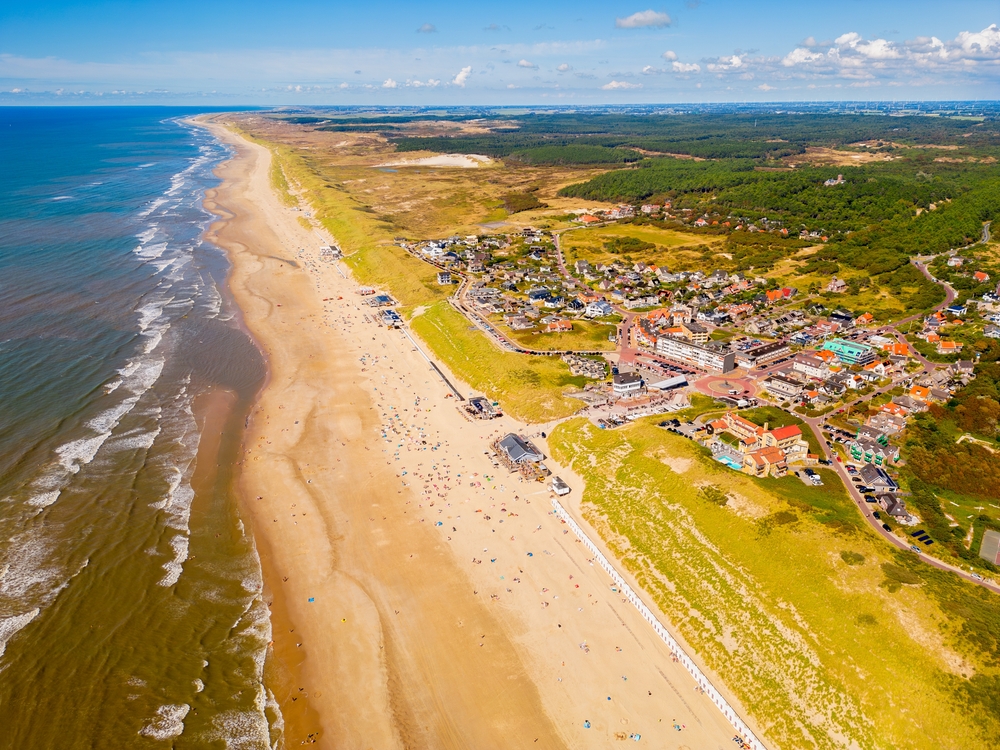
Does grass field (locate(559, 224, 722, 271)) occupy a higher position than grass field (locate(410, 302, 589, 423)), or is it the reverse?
grass field (locate(559, 224, 722, 271))

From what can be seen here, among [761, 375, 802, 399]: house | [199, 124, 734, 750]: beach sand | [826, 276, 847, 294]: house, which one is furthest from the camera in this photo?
[826, 276, 847, 294]: house

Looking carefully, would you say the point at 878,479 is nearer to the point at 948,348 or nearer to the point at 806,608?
the point at 806,608

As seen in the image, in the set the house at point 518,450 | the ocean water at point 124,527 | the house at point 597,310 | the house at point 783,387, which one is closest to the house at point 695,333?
the house at point 783,387

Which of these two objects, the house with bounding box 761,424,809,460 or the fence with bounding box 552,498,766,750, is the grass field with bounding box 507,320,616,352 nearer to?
the house with bounding box 761,424,809,460

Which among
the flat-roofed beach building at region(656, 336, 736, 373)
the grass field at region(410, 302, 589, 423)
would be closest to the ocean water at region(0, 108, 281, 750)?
the grass field at region(410, 302, 589, 423)

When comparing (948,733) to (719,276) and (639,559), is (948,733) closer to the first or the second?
(639,559)

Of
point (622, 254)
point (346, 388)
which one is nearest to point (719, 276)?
point (622, 254)
